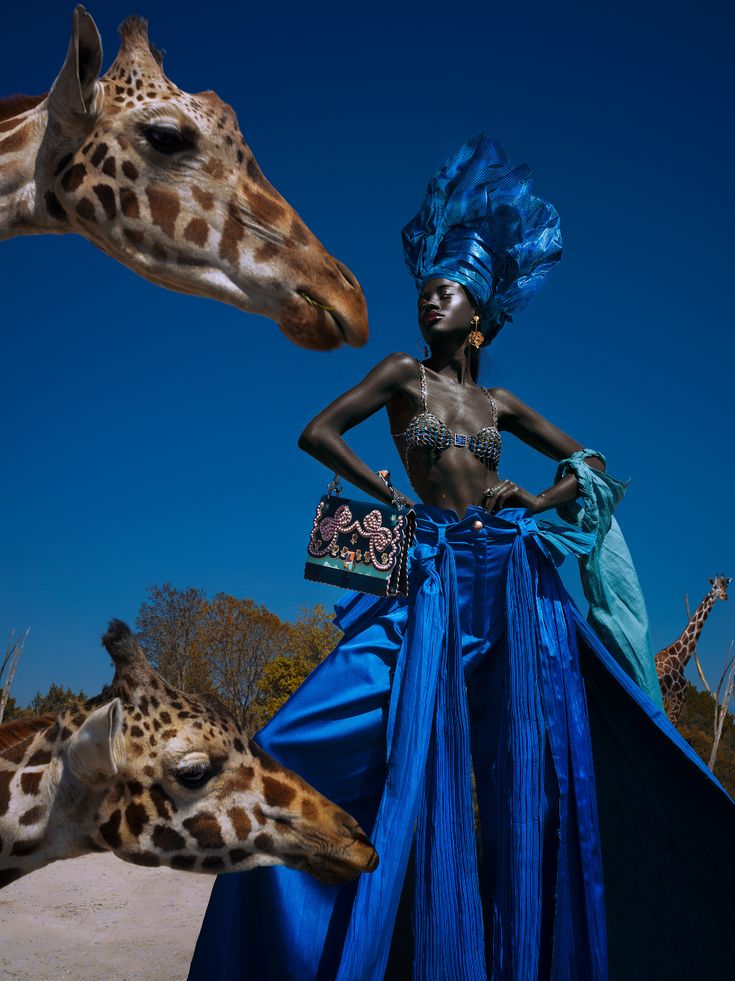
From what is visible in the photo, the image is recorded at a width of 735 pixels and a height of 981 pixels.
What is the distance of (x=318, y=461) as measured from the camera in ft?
11.3

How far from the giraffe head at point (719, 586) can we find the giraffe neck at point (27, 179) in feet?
23.4

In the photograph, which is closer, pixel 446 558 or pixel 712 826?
pixel 712 826

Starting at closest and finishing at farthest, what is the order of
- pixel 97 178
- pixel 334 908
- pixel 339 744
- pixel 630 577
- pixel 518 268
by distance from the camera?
1. pixel 97 178
2. pixel 334 908
3. pixel 339 744
4. pixel 630 577
5. pixel 518 268

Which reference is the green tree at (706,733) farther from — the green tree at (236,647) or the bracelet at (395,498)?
the bracelet at (395,498)

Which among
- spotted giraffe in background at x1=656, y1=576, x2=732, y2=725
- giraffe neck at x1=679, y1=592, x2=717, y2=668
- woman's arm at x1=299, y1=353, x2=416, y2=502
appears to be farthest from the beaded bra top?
giraffe neck at x1=679, y1=592, x2=717, y2=668

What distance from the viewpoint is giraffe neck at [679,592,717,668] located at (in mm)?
7844

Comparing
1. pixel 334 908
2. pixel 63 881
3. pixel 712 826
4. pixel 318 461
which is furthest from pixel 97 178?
pixel 63 881

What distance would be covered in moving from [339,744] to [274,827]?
67cm

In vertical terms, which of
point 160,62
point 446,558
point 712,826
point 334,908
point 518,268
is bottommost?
point 334,908

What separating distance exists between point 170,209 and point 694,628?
706 centimetres

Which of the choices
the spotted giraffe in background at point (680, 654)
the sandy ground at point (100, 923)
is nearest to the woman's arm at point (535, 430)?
the sandy ground at point (100, 923)

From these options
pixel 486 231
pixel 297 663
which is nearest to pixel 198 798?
pixel 486 231

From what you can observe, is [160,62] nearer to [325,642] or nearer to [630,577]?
[630,577]

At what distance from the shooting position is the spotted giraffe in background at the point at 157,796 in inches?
90.8
